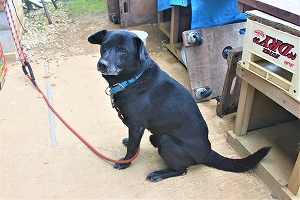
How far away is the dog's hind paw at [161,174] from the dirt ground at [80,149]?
0.03m

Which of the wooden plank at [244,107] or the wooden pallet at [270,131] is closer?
the wooden pallet at [270,131]

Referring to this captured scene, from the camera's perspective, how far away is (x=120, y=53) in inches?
73.0

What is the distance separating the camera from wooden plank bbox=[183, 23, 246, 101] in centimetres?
327

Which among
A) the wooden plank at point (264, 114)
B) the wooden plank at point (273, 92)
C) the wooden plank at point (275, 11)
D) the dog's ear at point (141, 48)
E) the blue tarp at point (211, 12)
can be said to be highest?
the wooden plank at point (275, 11)

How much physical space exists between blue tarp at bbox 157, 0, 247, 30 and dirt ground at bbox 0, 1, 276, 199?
0.72 metres

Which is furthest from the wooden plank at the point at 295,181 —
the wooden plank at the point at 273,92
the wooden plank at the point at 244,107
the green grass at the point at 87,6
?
the green grass at the point at 87,6

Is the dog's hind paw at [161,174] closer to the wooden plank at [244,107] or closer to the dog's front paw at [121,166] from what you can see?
the dog's front paw at [121,166]

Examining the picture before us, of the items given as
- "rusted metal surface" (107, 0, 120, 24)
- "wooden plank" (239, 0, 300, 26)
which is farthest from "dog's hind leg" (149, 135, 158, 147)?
"rusted metal surface" (107, 0, 120, 24)

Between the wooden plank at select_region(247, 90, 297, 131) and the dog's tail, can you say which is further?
the wooden plank at select_region(247, 90, 297, 131)

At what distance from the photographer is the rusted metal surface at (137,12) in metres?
5.04

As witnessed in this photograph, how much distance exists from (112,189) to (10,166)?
881 mm

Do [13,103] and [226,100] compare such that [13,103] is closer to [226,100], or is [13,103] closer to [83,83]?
[83,83]

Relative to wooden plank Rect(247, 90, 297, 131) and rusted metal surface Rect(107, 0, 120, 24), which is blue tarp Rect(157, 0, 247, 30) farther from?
rusted metal surface Rect(107, 0, 120, 24)

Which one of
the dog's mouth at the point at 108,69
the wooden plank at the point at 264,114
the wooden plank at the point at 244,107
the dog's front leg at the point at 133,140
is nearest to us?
the dog's mouth at the point at 108,69
